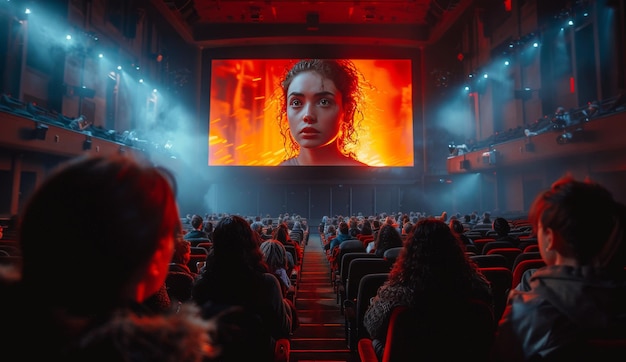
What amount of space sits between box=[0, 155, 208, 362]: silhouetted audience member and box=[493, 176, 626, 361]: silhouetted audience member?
1.02 m

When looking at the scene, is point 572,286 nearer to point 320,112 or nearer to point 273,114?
point 320,112

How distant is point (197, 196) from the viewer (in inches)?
856

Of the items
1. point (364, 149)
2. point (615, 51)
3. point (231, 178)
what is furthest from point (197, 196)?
point (615, 51)

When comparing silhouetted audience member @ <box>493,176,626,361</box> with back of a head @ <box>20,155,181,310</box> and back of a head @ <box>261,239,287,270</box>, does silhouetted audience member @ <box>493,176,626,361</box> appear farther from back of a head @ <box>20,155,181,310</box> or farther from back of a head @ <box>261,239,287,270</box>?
back of a head @ <box>261,239,287,270</box>

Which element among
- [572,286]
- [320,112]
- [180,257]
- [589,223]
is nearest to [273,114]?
[320,112]

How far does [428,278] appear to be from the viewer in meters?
1.83

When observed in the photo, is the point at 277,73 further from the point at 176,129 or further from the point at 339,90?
the point at 176,129

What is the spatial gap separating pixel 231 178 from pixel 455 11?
1599 cm

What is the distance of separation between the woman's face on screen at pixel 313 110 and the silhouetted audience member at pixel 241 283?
15603mm

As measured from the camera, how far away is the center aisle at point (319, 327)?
3176 millimetres

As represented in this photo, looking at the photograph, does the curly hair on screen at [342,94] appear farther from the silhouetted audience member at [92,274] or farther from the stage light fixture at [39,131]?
the silhouetted audience member at [92,274]

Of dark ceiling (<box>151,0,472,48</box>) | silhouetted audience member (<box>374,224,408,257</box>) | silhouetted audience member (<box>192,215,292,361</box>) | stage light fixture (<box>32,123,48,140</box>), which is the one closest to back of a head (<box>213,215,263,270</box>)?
silhouetted audience member (<box>192,215,292,361</box>)

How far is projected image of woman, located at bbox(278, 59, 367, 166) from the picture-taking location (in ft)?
57.2

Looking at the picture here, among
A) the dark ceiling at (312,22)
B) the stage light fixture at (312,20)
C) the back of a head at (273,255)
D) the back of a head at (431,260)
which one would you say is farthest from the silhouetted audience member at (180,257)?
the stage light fixture at (312,20)
